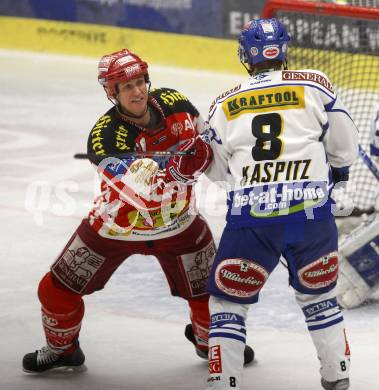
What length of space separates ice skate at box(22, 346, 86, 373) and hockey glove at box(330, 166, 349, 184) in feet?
4.10

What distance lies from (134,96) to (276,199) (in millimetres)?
752

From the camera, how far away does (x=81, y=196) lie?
24.0 ft

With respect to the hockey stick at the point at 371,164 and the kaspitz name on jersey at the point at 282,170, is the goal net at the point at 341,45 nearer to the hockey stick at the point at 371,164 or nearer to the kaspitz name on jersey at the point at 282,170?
the hockey stick at the point at 371,164

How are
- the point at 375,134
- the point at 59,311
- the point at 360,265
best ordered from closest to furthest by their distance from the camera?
the point at 59,311 → the point at 375,134 → the point at 360,265

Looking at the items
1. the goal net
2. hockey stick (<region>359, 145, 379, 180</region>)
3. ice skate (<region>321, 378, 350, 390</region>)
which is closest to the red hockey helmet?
ice skate (<region>321, 378, 350, 390</region>)

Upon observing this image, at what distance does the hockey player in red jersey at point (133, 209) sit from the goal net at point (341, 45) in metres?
1.74

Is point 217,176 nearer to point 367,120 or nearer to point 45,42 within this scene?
point 367,120

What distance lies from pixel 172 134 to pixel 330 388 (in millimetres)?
1116

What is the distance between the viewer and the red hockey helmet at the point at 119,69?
409cm

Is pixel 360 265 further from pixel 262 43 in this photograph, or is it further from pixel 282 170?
pixel 262 43

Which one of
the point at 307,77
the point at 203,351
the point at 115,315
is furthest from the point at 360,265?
the point at 307,77

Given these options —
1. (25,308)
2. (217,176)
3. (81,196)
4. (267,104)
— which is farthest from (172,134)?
(81,196)

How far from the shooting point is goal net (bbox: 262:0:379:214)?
593cm

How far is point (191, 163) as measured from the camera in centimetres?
389
